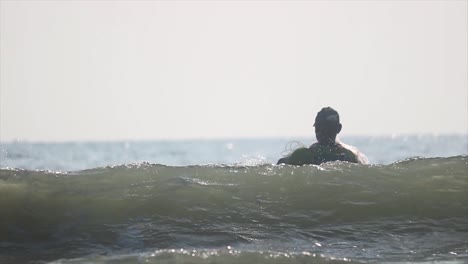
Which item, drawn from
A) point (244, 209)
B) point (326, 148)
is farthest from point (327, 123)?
point (244, 209)

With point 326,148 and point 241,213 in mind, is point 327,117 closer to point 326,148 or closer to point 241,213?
point 326,148

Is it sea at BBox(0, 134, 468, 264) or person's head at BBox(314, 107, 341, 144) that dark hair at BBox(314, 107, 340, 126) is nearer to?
person's head at BBox(314, 107, 341, 144)

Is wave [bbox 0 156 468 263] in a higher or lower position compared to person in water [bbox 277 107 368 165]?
lower

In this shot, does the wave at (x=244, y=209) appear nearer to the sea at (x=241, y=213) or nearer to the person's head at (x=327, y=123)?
the sea at (x=241, y=213)

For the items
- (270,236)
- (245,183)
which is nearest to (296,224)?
(270,236)

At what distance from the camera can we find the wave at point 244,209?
8.27 metres

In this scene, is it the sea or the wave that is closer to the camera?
the sea

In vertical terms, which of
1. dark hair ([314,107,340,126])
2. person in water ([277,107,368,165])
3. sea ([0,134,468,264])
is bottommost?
sea ([0,134,468,264])

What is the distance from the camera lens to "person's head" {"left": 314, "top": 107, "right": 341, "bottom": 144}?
33.4 ft

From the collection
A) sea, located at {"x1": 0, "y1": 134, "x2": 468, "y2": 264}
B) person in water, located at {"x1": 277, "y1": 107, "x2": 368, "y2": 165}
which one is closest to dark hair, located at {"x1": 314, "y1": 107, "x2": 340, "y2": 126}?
person in water, located at {"x1": 277, "y1": 107, "x2": 368, "y2": 165}

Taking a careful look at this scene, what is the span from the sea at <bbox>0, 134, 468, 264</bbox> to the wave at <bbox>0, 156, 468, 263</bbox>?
1cm

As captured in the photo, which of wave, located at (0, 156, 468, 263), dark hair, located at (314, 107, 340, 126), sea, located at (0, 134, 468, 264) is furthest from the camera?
dark hair, located at (314, 107, 340, 126)

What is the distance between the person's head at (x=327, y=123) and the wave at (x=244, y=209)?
0.38 meters

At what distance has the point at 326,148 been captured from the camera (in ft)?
34.8
